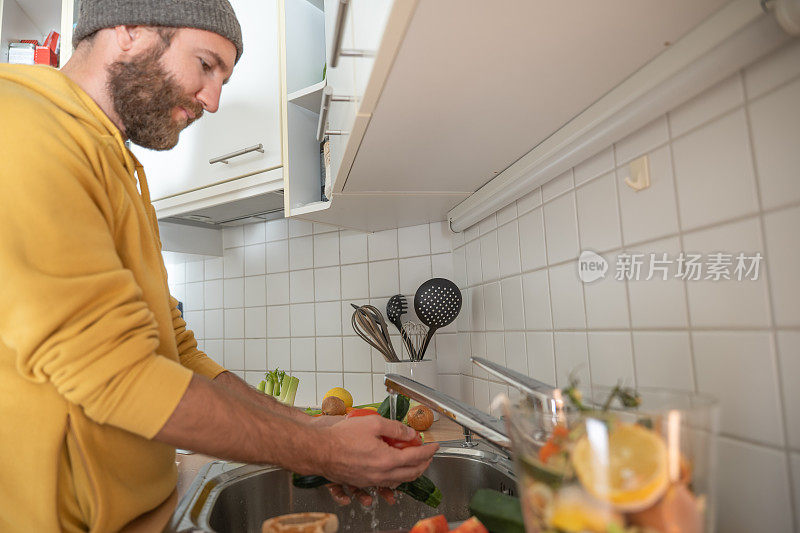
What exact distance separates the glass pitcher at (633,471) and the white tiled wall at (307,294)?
3.67ft

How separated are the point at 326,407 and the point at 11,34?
1800mm

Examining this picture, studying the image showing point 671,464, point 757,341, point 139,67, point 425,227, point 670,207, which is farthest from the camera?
point 425,227

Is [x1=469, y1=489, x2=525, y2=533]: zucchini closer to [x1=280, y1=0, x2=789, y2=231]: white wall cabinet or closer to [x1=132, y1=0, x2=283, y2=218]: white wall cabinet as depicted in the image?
[x1=280, y1=0, x2=789, y2=231]: white wall cabinet

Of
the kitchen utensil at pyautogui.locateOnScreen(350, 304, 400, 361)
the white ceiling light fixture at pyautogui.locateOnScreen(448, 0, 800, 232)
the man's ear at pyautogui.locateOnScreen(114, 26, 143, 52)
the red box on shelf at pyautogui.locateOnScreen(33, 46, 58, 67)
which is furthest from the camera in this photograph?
the red box on shelf at pyautogui.locateOnScreen(33, 46, 58, 67)

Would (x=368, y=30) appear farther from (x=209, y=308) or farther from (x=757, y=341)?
(x=209, y=308)

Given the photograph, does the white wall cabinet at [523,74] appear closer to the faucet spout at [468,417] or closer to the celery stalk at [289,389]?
the faucet spout at [468,417]

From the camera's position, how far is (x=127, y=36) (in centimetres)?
91

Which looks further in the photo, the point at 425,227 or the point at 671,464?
the point at 425,227

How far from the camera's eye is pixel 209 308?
203 centimetres

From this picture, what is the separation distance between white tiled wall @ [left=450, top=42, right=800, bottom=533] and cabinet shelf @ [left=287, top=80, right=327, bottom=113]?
66cm

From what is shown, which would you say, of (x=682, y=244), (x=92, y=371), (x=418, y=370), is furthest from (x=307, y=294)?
(x=682, y=244)

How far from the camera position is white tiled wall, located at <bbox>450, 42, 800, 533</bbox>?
477 millimetres

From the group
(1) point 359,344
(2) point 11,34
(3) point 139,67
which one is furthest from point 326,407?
(2) point 11,34

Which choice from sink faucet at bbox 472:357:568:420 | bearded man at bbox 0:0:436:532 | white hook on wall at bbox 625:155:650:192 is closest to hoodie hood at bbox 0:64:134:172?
bearded man at bbox 0:0:436:532
